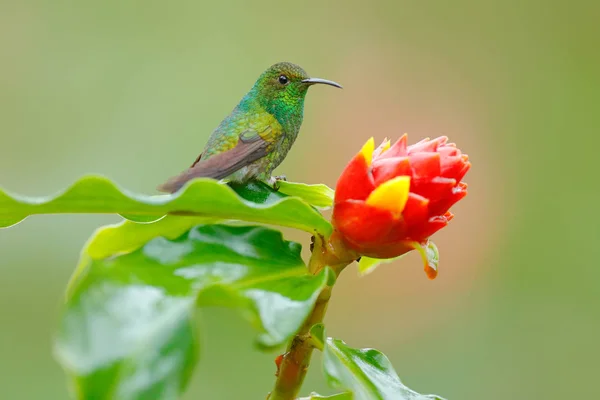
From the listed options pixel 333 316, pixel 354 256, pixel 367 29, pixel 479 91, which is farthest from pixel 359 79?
pixel 354 256

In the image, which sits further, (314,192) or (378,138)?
(378,138)

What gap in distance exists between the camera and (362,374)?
2.37 ft

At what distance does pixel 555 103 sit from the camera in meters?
3.66

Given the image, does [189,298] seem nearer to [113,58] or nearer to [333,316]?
[333,316]

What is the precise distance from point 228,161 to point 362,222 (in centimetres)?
56

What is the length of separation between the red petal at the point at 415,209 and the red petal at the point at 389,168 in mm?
32

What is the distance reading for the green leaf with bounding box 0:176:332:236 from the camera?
632mm

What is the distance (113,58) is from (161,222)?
2.73 m

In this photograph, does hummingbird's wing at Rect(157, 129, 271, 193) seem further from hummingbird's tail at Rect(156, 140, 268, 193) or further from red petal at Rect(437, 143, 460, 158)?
red petal at Rect(437, 143, 460, 158)

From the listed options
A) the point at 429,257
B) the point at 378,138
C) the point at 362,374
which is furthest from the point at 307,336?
the point at 378,138

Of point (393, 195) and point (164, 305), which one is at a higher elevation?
point (393, 195)

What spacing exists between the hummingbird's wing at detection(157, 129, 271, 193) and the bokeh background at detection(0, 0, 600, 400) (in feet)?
3.66

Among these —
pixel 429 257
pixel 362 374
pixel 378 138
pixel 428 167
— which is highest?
pixel 428 167

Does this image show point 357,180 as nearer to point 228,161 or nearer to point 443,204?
point 443,204
